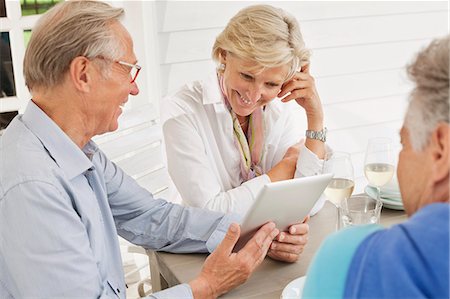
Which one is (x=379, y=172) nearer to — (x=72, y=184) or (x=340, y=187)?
(x=340, y=187)

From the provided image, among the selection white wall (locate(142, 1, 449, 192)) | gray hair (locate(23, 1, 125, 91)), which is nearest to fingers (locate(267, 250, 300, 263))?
gray hair (locate(23, 1, 125, 91))

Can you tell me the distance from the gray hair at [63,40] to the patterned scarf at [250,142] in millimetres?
793

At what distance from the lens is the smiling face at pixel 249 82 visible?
6.63 ft

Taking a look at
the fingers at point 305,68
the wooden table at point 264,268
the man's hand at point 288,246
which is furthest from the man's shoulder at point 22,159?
the fingers at point 305,68

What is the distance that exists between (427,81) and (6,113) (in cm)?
246

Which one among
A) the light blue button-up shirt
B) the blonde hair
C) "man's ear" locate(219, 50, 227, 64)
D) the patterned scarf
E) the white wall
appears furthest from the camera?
the white wall

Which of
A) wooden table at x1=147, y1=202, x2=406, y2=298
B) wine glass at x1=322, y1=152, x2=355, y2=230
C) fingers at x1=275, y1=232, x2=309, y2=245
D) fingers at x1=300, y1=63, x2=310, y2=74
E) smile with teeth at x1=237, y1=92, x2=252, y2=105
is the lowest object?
wooden table at x1=147, y1=202, x2=406, y2=298

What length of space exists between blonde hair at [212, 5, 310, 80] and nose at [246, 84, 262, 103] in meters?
0.09

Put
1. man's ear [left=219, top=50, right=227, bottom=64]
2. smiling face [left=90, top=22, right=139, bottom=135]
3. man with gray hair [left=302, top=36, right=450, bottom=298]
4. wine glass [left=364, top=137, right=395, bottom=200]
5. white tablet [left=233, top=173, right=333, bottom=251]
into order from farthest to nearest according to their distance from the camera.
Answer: man's ear [left=219, top=50, right=227, bottom=64]
wine glass [left=364, top=137, right=395, bottom=200]
smiling face [left=90, top=22, right=139, bottom=135]
white tablet [left=233, top=173, right=333, bottom=251]
man with gray hair [left=302, top=36, right=450, bottom=298]

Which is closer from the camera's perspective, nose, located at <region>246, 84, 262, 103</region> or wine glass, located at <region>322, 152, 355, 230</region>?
wine glass, located at <region>322, 152, 355, 230</region>

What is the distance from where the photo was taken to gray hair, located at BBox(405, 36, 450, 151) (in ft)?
2.67

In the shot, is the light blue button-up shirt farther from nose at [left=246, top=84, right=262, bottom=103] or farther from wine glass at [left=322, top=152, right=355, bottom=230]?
nose at [left=246, top=84, right=262, bottom=103]

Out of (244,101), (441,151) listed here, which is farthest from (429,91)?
(244,101)

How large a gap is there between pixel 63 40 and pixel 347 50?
8.50 ft
